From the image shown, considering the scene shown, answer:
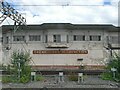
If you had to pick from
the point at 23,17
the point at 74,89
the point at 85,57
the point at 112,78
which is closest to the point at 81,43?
the point at 85,57

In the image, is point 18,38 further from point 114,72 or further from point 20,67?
point 114,72

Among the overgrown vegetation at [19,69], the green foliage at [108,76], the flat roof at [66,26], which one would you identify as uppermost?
the flat roof at [66,26]

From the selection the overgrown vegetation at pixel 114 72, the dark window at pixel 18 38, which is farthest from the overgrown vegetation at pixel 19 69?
the dark window at pixel 18 38

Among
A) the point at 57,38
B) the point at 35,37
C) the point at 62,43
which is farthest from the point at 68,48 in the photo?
the point at 35,37

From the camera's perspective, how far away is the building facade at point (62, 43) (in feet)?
101

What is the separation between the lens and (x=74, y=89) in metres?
11.1

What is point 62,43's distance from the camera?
1224 inches

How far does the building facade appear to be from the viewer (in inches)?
1214

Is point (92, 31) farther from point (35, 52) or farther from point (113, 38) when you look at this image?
point (35, 52)

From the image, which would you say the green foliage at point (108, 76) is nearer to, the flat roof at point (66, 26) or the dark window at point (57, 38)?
the dark window at point (57, 38)

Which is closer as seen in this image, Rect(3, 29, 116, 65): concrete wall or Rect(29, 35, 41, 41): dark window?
Rect(3, 29, 116, 65): concrete wall

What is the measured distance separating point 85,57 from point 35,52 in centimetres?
734

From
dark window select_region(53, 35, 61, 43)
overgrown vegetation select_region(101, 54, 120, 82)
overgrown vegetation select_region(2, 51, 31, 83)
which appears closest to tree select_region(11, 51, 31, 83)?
overgrown vegetation select_region(2, 51, 31, 83)

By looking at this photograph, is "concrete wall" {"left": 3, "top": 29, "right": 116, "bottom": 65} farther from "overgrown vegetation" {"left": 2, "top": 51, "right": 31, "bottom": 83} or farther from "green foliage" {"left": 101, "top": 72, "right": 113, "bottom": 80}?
"overgrown vegetation" {"left": 2, "top": 51, "right": 31, "bottom": 83}
